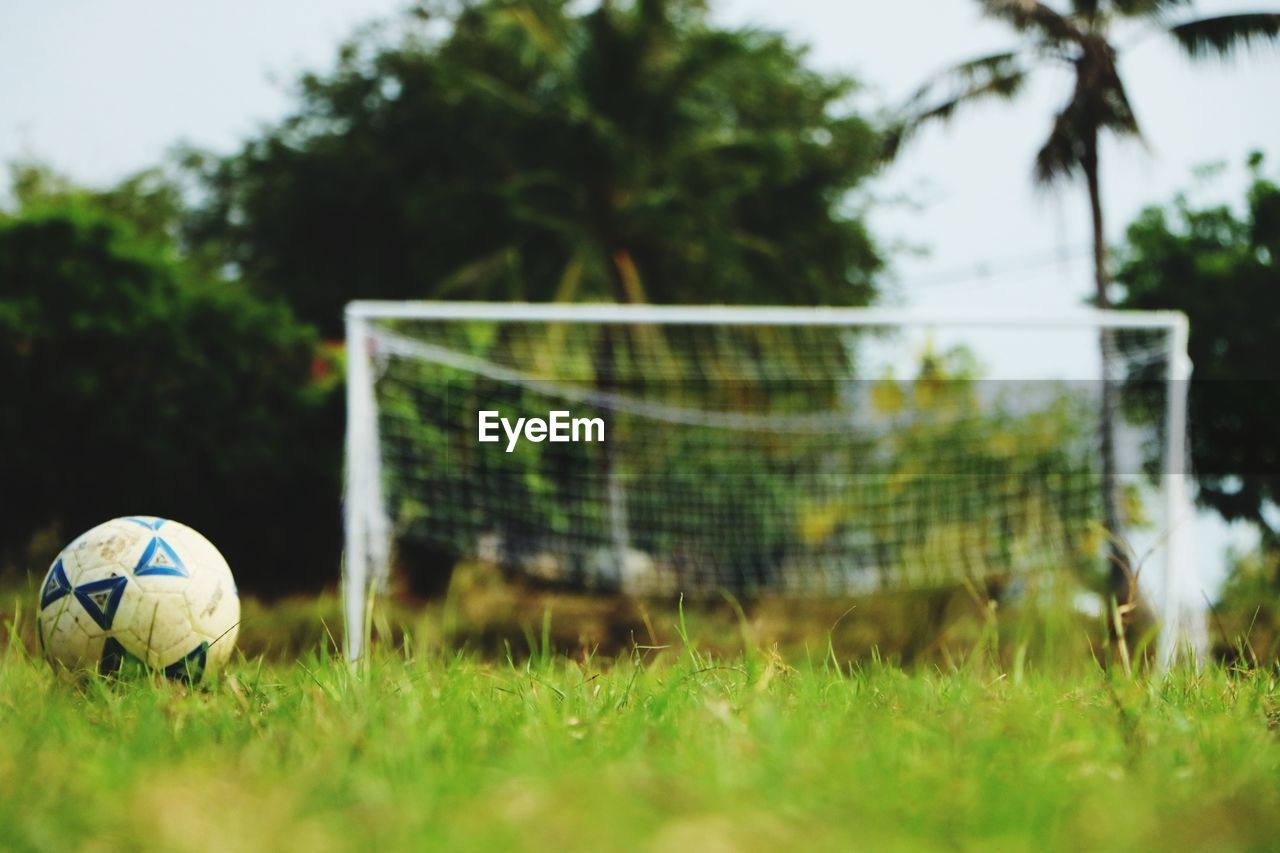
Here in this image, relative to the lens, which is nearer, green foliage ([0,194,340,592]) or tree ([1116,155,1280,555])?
green foliage ([0,194,340,592])

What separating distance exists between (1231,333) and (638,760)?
55.3 ft

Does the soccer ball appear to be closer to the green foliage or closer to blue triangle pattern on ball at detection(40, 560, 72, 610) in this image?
blue triangle pattern on ball at detection(40, 560, 72, 610)

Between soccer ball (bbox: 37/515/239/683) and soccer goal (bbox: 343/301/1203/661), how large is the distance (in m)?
4.80

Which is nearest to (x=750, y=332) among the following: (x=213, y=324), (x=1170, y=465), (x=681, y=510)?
(x=681, y=510)

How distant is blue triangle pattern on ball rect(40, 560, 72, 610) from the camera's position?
2824mm

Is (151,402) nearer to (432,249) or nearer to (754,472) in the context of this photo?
(754,472)

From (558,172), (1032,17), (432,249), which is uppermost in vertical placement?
(1032,17)

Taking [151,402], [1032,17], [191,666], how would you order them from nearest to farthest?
[191,666], [151,402], [1032,17]

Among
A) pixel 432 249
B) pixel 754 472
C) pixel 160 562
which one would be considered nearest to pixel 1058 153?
pixel 754 472

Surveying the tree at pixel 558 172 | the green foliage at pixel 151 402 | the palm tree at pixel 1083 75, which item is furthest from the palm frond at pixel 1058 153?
the green foliage at pixel 151 402

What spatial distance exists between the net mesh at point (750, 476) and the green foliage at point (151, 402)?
106 centimetres

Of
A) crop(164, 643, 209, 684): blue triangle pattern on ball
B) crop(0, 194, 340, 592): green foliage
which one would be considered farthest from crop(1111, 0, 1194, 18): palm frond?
crop(164, 643, 209, 684): blue triangle pattern on ball

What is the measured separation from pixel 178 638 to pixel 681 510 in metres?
11.2

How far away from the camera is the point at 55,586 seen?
285cm
